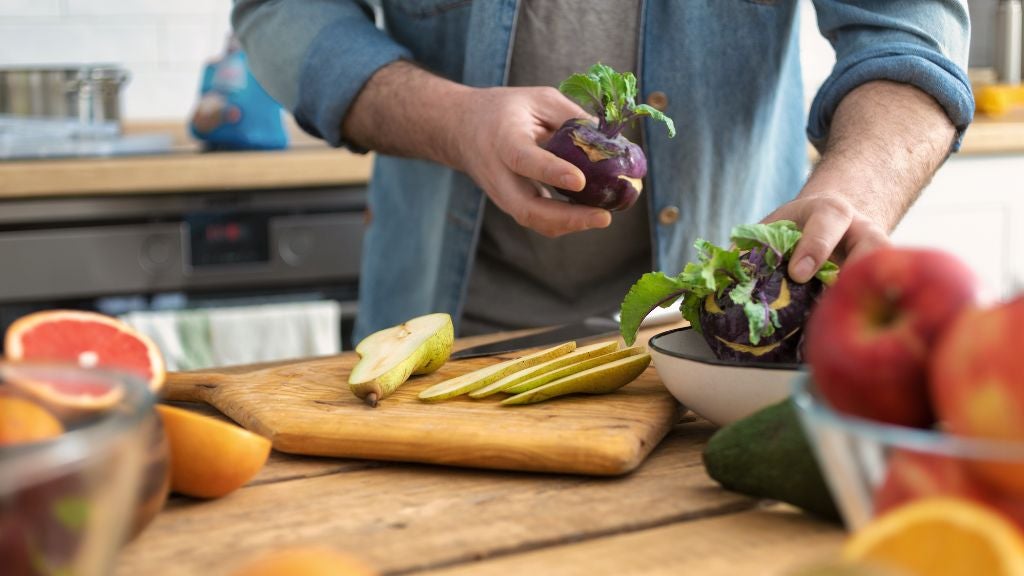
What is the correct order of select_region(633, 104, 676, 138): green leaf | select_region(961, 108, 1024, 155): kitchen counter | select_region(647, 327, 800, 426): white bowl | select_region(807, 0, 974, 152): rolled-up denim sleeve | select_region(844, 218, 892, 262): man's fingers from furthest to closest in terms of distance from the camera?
1. select_region(961, 108, 1024, 155): kitchen counter
2. select_region(807, 0, 974, 152): rolled-up denim sleeve
3. select_region(633, 104, 676, 138): green leaf
4. select_region(844, 218, 892, 262): man's fingers
5. select_region(647, 327, 800, 426): white bowl

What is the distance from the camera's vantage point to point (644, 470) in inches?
33.0

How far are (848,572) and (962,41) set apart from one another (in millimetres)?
1262

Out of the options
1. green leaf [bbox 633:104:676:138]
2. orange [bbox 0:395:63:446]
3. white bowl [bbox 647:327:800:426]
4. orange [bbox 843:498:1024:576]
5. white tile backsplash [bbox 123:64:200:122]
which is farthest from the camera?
white tile backsplash [bbox 123:64:200:122]

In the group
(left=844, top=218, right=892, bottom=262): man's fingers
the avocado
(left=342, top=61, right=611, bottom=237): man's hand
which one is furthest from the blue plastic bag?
the avocado

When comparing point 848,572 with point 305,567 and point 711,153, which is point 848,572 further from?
point 711,153

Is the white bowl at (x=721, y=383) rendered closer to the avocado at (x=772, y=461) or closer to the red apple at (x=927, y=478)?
the avocado at (x=772, y=461)

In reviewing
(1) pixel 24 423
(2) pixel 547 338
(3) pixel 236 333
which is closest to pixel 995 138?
(3) pixel 236 333

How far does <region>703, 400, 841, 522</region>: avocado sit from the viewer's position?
2.25 feet

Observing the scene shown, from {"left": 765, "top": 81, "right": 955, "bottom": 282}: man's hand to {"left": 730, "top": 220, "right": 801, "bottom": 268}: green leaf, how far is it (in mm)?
82

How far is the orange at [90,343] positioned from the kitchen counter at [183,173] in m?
1.68

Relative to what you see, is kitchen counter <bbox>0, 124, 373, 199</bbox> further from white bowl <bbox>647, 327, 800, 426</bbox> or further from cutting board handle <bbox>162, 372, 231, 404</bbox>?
white bowl <bbox>647, 327, 800, 426</bbox>

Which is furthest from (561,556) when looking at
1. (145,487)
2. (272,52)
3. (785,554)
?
(272,52)

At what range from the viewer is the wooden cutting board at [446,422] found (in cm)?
82

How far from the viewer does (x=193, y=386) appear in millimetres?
1092
